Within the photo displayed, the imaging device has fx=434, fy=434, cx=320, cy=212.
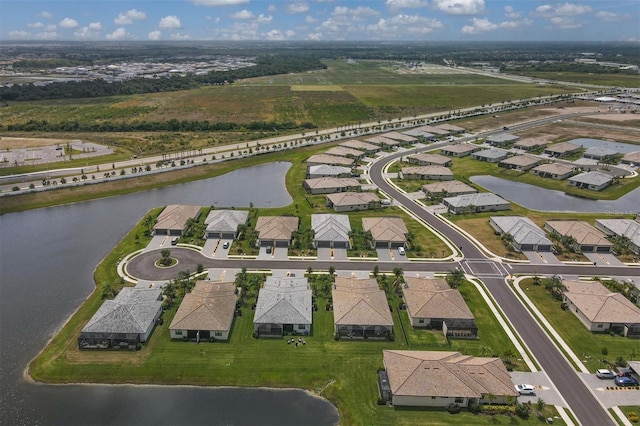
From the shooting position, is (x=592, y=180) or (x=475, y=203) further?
(x=592, y=180)

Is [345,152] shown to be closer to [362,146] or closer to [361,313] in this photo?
[362,146]

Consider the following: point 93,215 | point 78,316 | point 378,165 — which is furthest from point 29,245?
point 378,165

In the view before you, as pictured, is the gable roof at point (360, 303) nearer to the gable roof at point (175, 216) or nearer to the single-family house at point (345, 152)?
the gable roof at point (175, 216)

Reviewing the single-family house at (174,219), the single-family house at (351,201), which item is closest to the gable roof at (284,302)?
the single-family house at (174,219)

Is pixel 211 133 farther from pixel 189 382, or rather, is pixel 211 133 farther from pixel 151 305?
pixel 189 382

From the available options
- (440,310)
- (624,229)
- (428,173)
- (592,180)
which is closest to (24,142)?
(428,173)

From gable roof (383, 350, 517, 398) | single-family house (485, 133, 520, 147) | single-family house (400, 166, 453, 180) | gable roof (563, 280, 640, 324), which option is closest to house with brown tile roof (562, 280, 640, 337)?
gable roof (563, 280, 640, 324)
